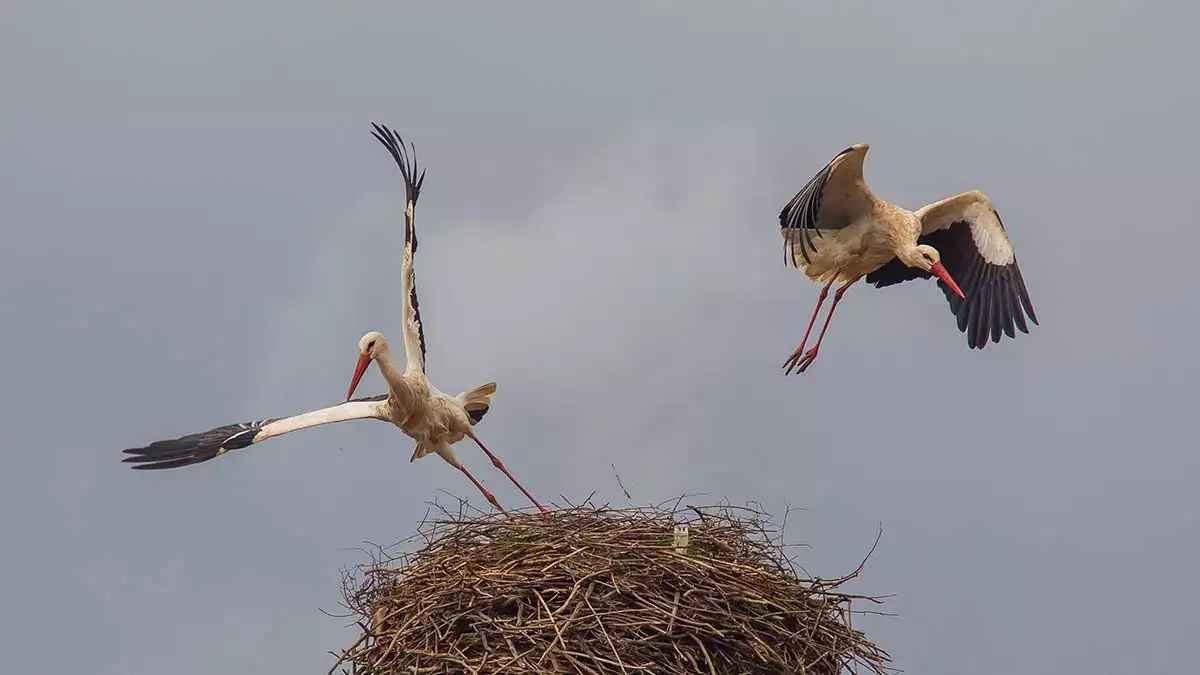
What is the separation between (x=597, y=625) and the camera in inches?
277

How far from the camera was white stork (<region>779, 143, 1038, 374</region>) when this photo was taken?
37.1ft

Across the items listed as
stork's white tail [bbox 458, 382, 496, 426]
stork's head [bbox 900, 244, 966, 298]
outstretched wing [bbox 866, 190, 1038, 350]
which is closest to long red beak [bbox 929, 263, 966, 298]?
stork's head [bbox 900, 244, 966, 298]

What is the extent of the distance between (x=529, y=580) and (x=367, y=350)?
2634 millimetres

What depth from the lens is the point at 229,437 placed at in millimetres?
9719

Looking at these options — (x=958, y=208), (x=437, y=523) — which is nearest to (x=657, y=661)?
(x=437, y=523)

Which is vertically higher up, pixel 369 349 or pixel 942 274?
pixel 942 274

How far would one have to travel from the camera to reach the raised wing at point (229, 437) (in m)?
9.51

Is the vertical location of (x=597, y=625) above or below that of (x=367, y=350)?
below

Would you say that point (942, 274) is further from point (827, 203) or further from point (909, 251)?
point (827, 203)

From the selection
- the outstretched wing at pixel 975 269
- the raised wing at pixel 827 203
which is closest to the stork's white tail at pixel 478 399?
the raised wing at pixel 827 203

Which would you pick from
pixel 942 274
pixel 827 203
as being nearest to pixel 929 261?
pixel 942 274

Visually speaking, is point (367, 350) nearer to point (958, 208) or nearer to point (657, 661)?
point (657, 661)

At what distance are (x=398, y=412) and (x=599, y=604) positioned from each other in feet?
9.60

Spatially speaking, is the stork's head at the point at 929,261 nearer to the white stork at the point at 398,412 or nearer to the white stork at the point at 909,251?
the white stork at the point at 909,251
